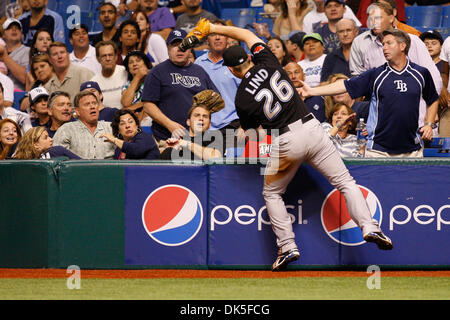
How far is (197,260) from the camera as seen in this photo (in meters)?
6.95

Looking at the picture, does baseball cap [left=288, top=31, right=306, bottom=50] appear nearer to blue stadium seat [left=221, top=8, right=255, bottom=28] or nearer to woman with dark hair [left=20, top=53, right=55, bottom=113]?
blue stadium seat [left=221, top=8, right=255, bottom=28]

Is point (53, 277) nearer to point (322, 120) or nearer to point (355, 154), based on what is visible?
point (355, 154)

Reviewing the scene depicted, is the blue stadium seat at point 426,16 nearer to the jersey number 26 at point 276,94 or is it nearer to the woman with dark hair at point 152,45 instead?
the woman with dark hair at point 152,45

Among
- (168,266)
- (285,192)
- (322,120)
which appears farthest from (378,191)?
(322,120)

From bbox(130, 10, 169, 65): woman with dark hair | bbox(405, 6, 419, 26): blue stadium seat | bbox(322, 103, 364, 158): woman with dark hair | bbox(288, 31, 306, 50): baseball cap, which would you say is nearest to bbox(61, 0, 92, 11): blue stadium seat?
bbox(130, 10, 169, 65): woman with dark hair

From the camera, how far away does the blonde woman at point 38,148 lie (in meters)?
7.78

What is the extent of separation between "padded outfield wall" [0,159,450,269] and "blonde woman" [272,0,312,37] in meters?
5.68

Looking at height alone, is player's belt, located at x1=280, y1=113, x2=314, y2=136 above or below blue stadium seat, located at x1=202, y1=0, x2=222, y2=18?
below

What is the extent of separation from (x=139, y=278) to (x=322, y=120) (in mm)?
3817

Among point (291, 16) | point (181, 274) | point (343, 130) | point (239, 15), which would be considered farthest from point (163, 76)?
point (239, 15)

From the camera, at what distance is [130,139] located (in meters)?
8.20

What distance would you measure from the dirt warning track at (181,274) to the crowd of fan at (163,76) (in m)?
1.21

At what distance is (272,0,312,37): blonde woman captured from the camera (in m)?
12.1

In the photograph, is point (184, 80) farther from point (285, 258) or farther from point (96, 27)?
point (96, 27)
